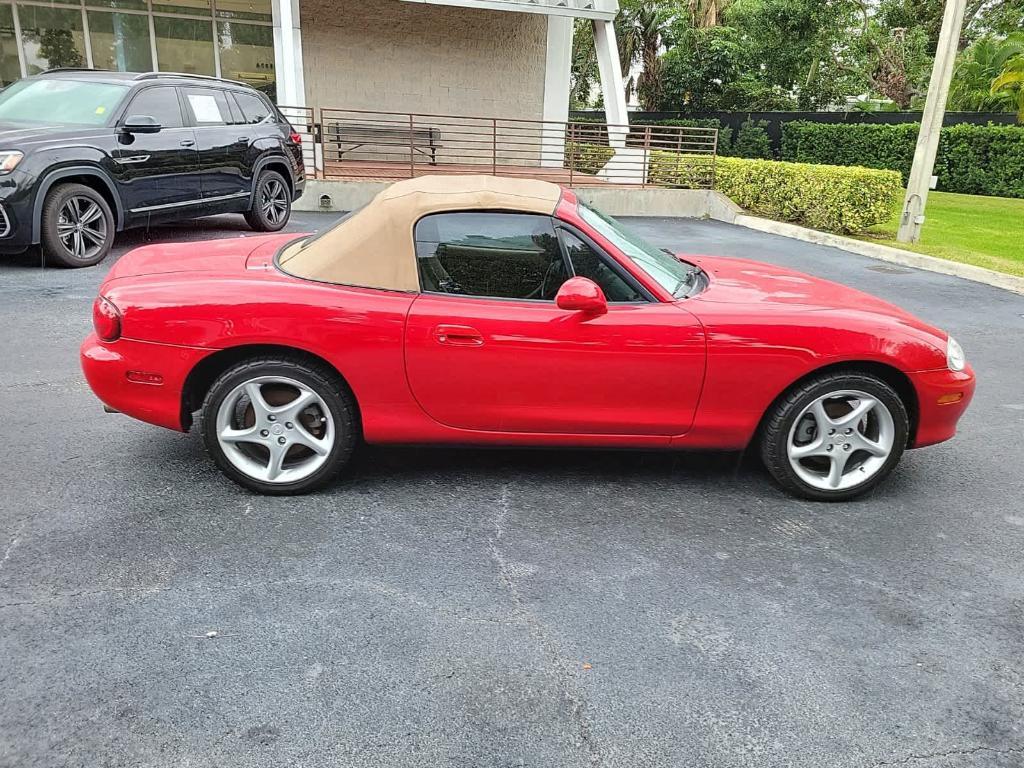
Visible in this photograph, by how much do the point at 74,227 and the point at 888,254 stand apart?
1025 centimetres

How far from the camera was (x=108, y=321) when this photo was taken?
350cm

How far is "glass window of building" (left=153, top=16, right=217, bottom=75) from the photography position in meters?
17.8

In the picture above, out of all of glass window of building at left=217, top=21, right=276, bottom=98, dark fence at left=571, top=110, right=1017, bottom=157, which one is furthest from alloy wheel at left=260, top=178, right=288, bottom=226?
dark fence at left=571, top=110, right=1017, bottom=157

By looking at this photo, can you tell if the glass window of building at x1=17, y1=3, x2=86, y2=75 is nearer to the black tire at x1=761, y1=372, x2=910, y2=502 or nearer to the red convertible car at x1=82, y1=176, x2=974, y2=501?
the red convertible car at x1=82, y1=176, x2=974, y2=501

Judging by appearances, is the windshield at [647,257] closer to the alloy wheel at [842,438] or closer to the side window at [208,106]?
the alloy wheel at [842,438]

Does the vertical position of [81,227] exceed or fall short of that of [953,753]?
it exceeds it

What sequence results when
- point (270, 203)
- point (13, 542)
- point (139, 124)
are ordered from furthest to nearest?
point (270, 203), point (139, 124), point (13, 542)

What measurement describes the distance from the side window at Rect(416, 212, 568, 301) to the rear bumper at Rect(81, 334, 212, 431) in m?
1.08

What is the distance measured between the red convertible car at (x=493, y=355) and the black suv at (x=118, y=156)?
4.59 m

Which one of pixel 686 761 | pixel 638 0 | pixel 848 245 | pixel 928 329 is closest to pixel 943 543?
pixel 928 329

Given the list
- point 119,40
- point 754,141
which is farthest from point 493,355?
point 754,141

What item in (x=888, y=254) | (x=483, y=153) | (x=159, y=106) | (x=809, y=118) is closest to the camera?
(x=159, y=106)

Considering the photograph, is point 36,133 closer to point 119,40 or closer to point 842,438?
point 842,438

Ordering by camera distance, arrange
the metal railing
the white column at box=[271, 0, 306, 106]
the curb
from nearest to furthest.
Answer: the curb → the white column at box=[271, 0, 306, 106] → the metal railing
